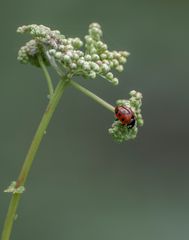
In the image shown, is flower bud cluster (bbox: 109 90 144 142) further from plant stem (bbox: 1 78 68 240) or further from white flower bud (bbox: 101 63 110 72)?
plant stem (bbox: 1 78 68 240)

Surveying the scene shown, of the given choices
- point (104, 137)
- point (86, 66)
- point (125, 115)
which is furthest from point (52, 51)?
point (104, 137)

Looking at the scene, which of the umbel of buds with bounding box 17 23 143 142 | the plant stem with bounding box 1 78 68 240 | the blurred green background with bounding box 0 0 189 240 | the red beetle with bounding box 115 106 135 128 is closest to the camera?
the plant stem with bounding box 1 78 68 240

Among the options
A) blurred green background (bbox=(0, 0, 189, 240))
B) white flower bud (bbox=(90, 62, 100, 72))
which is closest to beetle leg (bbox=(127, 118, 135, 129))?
white flower bud (bbox=(90, 62, 100, 72))

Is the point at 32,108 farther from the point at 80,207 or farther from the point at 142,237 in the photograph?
the point at 142,237

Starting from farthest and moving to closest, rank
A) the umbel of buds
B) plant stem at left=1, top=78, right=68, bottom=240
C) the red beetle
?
the red beetle, the umbel of buds, plant stem at left=1, top=78, right=68, bottom=240

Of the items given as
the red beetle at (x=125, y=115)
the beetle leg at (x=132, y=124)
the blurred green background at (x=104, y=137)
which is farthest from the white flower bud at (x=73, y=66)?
the blurred green background at (x=104, y=137)

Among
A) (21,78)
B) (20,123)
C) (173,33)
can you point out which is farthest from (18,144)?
(173,33)
